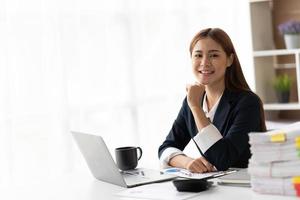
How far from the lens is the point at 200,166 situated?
234 cm

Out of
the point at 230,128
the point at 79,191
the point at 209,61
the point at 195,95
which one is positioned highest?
the point at 209,61

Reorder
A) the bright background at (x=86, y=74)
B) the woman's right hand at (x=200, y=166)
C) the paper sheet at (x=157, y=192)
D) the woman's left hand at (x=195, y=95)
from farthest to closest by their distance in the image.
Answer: the bright background at (x=86, y=74)
the woman's left hand at (x=195, y=95)
the woman's right hand at (x=200, y=166)
the paper sheet at (x=157, y=192)

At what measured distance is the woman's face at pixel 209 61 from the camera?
8.70ft

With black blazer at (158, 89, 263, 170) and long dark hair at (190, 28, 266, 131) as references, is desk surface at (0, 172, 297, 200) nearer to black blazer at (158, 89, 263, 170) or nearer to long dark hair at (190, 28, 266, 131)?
black blazer at (158, 89, 263, 170)

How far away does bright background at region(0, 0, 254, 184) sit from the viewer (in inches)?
129

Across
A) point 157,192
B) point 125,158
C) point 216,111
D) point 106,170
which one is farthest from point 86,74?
point 157,192

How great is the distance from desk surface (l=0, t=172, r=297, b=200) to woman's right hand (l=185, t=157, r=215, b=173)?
23cm

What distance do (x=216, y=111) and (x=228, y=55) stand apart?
0.86ft

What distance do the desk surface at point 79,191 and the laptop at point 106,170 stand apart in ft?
0.10

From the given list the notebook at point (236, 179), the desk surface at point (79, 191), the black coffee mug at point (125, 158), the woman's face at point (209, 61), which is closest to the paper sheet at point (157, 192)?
the desk surface at point (79, 191)

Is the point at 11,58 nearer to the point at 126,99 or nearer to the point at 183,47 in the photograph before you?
the point at 126,99

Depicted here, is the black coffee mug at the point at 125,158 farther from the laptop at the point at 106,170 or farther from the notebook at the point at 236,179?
the notebook at the point at 236,179

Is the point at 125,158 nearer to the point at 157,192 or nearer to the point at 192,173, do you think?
the point at 192,173

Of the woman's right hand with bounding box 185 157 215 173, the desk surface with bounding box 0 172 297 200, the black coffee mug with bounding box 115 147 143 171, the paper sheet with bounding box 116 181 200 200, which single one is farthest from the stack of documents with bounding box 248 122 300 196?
the black coffee mug with bounding box 115 147 143 171
